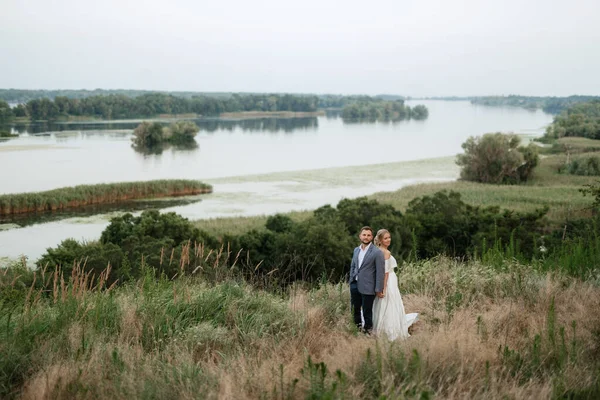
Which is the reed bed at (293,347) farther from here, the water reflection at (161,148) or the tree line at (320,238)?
the water reflection at (161,148)

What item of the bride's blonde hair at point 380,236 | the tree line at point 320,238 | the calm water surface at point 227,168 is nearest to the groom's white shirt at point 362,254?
the bride's blonde hair at point 380,236

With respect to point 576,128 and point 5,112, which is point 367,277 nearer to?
point 576,128

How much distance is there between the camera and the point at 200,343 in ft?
19.7

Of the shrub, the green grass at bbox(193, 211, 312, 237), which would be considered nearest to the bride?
the green grass at bbox(193, 211, 312, 237)

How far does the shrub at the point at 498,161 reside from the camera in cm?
5578

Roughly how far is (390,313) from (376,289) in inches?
13.8

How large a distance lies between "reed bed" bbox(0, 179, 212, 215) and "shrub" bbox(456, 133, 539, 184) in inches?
1062

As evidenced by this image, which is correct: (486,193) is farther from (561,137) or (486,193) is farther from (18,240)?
(561,137)

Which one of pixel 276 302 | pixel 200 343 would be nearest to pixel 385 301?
pixel 276 302

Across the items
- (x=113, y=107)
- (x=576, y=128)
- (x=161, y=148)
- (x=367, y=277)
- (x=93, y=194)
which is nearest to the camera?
(x=367, y=277)

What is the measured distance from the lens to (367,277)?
742cm

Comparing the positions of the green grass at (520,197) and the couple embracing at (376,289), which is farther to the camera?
the green grass at (520,197)

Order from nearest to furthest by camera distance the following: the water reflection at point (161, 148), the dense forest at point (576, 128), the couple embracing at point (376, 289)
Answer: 1. the couple embracing at point (376, 289)
2. the water reflection at point (161, 148)
3. the dense forest at point (576, 128)

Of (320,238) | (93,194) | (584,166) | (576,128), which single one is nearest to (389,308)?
(320,238)
